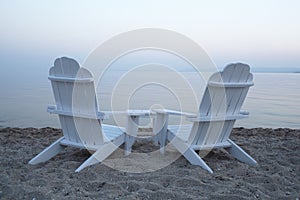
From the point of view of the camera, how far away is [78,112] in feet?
9.16

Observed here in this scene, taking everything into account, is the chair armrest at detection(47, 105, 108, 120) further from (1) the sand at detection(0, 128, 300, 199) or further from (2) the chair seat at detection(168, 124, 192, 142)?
(2) the chair seat at detection(168, 124, 192, 142)

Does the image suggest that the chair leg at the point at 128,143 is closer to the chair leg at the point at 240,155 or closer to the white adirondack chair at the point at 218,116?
the white adirondack chair at the point at 218,116

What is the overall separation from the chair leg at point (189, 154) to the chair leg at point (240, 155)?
53 cm

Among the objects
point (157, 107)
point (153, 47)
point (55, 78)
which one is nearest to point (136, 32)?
point (153, 47)

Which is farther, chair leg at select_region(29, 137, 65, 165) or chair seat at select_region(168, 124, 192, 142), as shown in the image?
chair seat at select_region(168, 124, 192, 142)

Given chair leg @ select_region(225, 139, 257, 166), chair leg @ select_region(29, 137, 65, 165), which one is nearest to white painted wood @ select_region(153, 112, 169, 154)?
chair leg @ select_region(225, 139, 257, 166)

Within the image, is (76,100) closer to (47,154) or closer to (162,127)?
(47,154)

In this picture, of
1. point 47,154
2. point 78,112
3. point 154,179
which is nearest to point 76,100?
point 78,112

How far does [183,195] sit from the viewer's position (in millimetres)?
2086

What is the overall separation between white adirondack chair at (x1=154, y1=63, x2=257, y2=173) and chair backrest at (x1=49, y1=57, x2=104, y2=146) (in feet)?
2.82

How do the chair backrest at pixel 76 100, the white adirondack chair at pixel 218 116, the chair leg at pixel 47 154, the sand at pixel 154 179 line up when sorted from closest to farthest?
the sand at pixel 154 179 < the chair backrest at pixel 76 100 < the white adirondack chair at pixel 218 116 < the chair leg at pixel 47 154

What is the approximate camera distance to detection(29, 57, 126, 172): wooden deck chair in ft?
8.75

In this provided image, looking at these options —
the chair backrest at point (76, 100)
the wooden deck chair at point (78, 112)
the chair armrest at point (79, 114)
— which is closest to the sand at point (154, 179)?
the wooden deck chair at point (78, 112)

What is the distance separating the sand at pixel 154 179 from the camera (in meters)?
2.11
